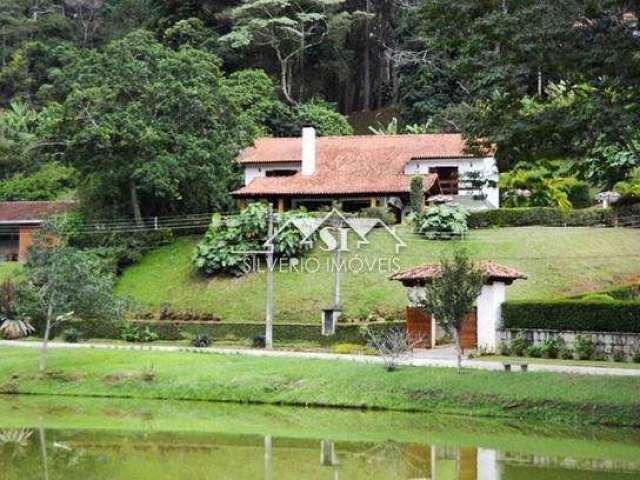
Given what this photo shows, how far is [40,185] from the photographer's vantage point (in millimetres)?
70875

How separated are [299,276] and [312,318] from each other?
3482 mm

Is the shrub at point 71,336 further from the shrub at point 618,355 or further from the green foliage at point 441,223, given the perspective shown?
the shrub at point 618,355

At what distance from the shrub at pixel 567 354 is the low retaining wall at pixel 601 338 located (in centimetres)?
26

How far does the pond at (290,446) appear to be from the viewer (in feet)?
73.7

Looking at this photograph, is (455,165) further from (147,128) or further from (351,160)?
(147,128)

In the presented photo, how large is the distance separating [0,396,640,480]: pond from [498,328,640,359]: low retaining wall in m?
9.65

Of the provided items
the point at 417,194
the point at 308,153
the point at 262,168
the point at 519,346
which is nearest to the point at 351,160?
the point at 308,153

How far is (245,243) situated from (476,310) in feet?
44.6

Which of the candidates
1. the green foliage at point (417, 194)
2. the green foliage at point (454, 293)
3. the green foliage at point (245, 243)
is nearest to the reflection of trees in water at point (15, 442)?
the green foliage at point (454, 293)

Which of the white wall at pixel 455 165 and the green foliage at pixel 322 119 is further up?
the green foliage at pixel 322 119

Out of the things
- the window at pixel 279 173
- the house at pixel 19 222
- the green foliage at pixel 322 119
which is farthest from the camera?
the green foliage at pixel 322 119

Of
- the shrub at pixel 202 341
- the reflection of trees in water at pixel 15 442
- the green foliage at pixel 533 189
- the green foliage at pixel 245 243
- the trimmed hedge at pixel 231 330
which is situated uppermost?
the green foliage at pixel 533 189

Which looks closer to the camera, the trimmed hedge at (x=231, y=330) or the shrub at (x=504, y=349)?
the shrub at (x=504, y=349)

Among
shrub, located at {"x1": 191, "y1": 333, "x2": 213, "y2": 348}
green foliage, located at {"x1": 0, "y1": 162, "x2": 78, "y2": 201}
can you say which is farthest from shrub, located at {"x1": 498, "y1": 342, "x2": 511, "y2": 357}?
green foliage, located at {"x1": 0, "y1": 162, "x2": 78, "y2": 201}
